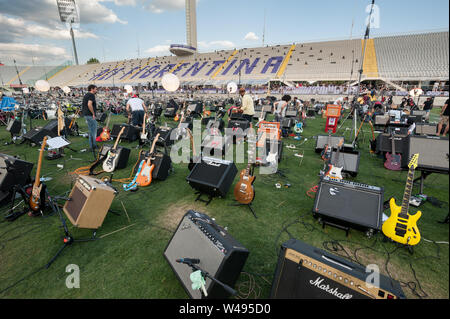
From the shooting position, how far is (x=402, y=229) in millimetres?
3066

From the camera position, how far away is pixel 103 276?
8.73ft

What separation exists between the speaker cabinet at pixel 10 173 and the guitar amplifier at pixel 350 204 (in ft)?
18.1

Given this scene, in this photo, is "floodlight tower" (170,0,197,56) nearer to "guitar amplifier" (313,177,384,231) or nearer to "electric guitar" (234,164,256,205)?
"electric guitar" (234,164,256,205)

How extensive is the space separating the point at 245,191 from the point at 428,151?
3.59 meters

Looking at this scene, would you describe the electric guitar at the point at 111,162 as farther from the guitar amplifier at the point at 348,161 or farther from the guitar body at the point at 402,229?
the guitar body at the point at 402,229

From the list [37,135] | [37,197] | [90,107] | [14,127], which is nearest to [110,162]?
[90,107]

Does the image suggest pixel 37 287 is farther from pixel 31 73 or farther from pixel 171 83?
pixel 31 73

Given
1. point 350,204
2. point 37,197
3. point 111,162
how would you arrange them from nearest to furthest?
point 350,204
point 37,197
point 111,162

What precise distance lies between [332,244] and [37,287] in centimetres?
398

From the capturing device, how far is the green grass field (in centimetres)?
253

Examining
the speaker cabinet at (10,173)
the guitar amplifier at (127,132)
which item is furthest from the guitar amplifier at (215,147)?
the speaker cabinet at (10,173)

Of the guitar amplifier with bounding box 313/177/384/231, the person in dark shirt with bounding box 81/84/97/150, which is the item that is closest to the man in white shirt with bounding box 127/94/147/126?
the person in dark shirt with bounding box 81/84/97/150

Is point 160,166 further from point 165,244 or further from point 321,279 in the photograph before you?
point 321,279
